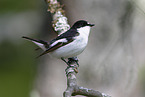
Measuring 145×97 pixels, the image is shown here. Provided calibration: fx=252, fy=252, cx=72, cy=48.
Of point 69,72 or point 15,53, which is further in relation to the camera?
point 15,53

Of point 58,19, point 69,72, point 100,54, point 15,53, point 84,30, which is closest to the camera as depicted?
point 69,72

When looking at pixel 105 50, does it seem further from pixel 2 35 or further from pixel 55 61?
pixel 2 35

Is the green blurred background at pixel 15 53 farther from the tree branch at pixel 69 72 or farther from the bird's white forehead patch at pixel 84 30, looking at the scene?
the bird's white forehead patch at pixel 84 30

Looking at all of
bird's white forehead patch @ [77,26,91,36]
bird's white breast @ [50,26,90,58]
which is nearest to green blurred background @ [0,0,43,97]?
bird's white forehead patch @ [77,26,91,36]

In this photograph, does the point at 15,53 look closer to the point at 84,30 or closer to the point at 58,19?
the point at 58,19

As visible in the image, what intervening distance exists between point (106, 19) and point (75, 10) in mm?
663

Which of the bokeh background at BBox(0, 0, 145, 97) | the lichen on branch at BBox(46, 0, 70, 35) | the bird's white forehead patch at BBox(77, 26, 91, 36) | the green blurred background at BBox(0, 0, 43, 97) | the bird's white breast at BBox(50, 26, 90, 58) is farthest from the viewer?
the green blurred background at BBox(0, 0, 43, 97)

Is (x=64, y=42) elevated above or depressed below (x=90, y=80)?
above

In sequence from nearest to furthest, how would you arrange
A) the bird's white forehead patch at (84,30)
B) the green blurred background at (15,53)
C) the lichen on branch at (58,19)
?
the bird's white forehead patch at (84,30), the lichen on branch at (58,19), the green blurred background at (15,53)

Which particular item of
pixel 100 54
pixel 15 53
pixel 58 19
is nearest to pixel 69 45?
pixel 58 19

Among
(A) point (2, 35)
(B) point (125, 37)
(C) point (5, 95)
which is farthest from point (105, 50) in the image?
(A) point (2, 35)

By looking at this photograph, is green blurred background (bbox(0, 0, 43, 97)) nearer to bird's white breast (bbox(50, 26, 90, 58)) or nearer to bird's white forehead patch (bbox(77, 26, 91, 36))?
bird's white forehead patch (bbox(77, 26, 91, 36))

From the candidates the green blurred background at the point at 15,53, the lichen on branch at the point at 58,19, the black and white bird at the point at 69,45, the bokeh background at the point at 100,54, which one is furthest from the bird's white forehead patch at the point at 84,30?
the green blurred background at the point at 15,53

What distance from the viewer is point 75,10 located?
16.8 feet
